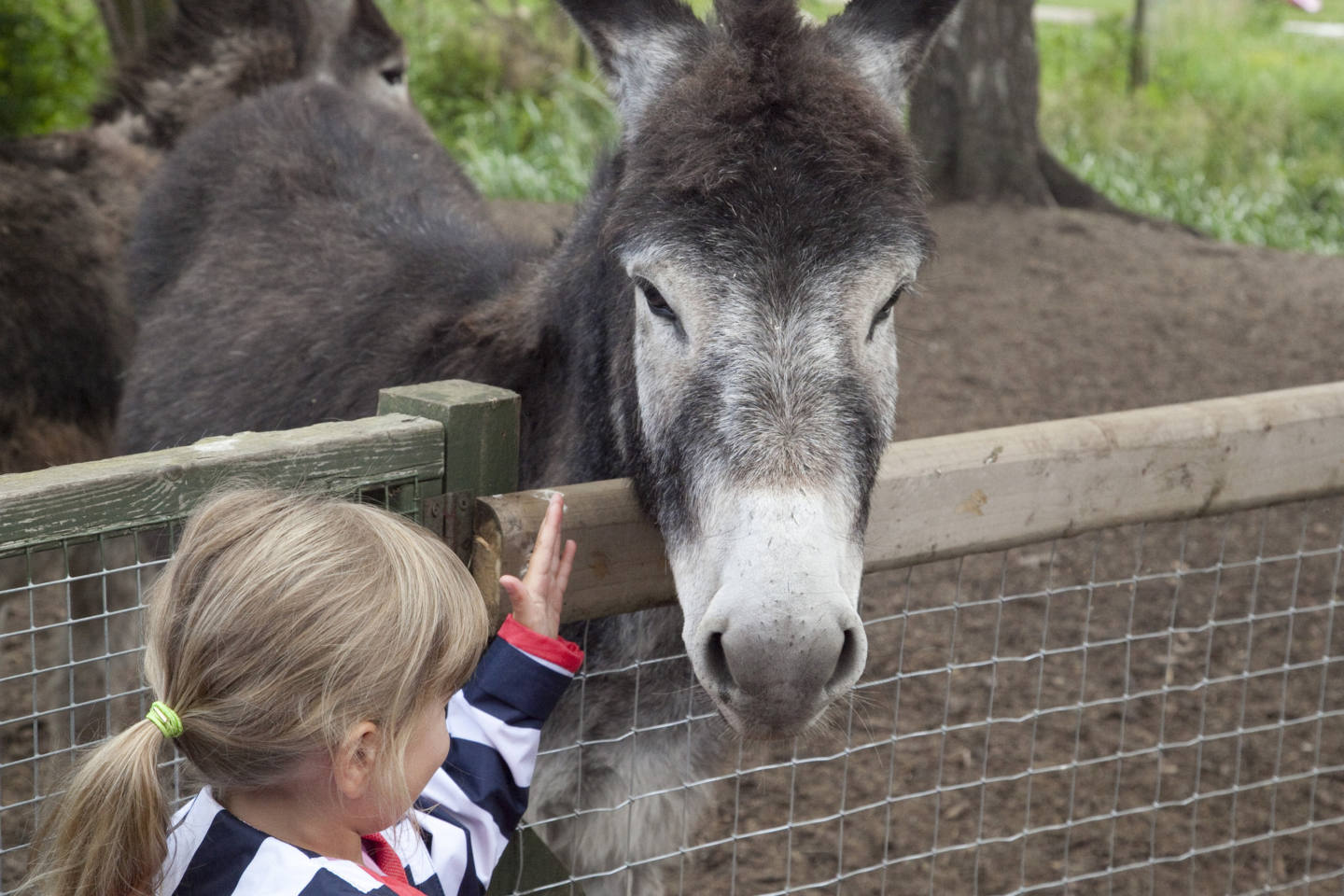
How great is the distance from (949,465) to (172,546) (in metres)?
1.22

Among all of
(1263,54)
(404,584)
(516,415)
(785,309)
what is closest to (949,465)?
(785,309)

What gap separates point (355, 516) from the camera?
1.57m


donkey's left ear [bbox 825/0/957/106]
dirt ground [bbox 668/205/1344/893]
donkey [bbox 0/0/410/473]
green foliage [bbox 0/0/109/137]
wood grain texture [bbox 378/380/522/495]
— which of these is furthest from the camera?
green foliage [bbox 0/0/109/137]

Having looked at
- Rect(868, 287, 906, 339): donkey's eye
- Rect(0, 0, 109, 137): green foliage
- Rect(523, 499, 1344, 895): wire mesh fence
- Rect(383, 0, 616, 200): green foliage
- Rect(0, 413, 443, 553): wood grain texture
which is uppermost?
Rect(0, 413, 443, 553): wood grain texture

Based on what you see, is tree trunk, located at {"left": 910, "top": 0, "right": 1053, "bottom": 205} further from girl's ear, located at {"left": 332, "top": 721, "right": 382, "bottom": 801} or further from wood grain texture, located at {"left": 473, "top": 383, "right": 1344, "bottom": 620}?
girl's ear, located at {"left": 332, "top": 721, "right": 382, "bottom": 801}

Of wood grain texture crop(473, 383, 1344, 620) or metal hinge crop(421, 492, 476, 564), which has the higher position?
metal hinge crop(421, 492, 476, 564)

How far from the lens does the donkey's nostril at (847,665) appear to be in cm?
178

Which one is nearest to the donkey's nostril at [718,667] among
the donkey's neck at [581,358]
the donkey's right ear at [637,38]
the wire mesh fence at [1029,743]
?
the donkey's neck at [581,358]

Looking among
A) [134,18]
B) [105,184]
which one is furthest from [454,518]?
[134,18]

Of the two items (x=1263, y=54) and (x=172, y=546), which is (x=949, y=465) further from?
(x=1263, y=54)

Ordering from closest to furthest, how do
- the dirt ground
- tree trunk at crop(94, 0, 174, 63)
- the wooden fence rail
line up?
1. the wooden fence rail
2. the dirt ground
3. tree trunk at crop(94, 0, 174, 63)

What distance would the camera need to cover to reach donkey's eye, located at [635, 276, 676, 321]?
7.15 feet

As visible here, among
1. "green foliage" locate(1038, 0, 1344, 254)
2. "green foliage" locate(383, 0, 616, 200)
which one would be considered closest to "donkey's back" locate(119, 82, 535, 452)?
"green foliage" locate(383, 0, 616, 200)

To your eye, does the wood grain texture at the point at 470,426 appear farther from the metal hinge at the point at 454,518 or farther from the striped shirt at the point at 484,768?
the striped shirt at the point at 484,768
